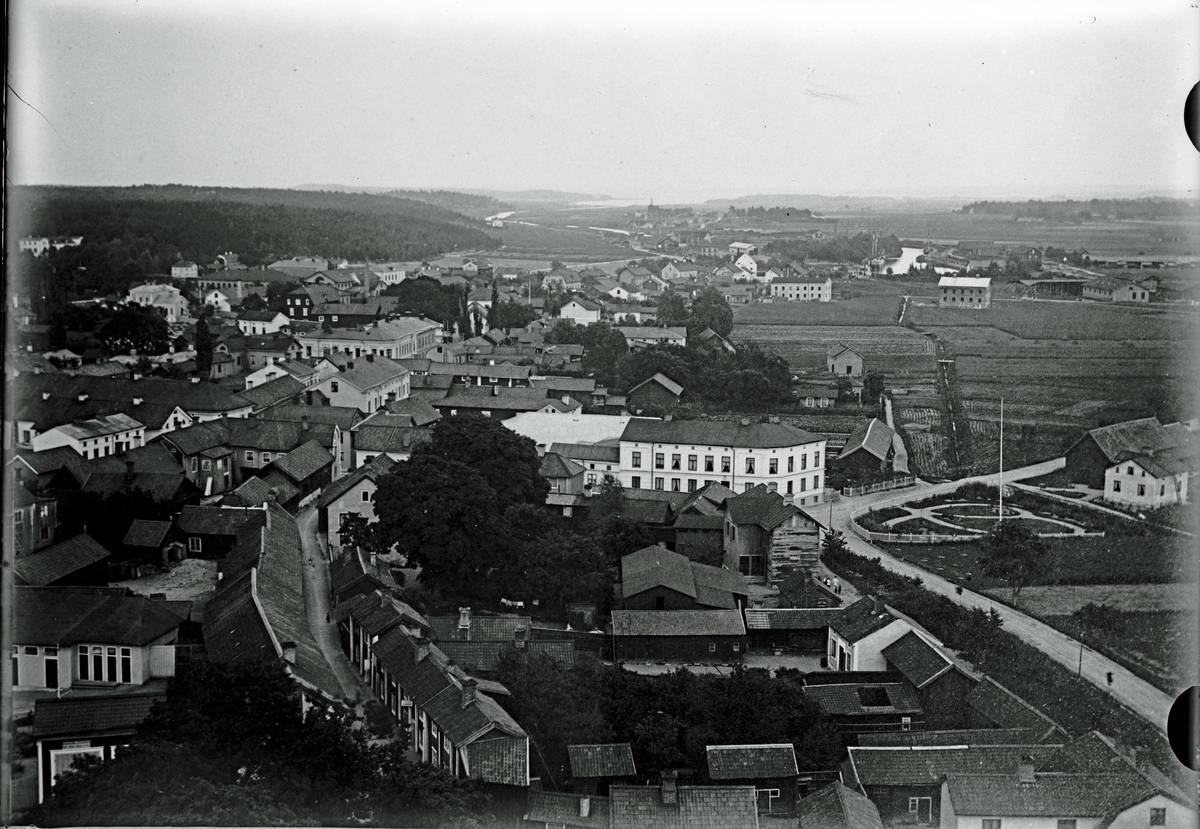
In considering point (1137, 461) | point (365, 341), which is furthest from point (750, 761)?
point (365, 341)

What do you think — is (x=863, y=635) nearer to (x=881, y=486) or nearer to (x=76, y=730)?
(x=881, y=486)

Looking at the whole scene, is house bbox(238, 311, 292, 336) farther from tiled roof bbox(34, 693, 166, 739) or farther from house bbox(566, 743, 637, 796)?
house bbox(566, 743, 637, 796)

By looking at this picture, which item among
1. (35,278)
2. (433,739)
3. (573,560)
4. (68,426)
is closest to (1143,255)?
(573,560)

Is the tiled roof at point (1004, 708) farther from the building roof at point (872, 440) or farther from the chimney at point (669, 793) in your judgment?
the building roof at point (872, 440)

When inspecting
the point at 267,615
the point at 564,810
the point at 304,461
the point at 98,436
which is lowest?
the point at 564,810

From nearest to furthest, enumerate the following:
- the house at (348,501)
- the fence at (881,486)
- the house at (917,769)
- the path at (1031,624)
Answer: the house at (917,769), the path at (1031,624), the house at (348,501), the fence at (881,486)

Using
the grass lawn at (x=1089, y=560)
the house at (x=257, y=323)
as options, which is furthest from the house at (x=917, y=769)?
the house at (x=257, y=323)
